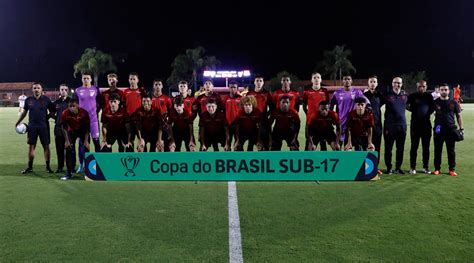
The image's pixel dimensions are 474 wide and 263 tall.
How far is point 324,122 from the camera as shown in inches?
295

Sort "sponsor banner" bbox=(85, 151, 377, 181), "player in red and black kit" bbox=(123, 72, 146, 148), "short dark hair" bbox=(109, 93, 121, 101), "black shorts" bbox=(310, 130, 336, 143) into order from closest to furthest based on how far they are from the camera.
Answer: "sponsor banner" bbox=(85, 151, 377, 181) < "black shorts" bbox=(310, 130, 336, 143) < "short dark hair" bbox=(109, 93, 121, 101) < "player in red and black kit" bbox=(123, 72, 146, 148)

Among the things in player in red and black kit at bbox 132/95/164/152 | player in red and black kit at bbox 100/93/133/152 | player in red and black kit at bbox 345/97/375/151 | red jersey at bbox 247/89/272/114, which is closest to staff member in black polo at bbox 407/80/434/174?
player in red and black kit at bbox 345/97/375/151

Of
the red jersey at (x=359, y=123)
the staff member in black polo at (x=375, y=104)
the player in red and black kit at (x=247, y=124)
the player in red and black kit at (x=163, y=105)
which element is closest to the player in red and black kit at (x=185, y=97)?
the player in red and black kit at (x=163, y=105)

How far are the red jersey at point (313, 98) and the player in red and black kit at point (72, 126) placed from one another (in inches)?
160

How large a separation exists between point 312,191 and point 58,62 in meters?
99.6

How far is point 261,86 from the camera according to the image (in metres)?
7.99

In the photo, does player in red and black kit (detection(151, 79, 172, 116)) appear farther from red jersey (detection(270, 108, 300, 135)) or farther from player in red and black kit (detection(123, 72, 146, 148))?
red jersey (detection(270, 108, 300, 135))

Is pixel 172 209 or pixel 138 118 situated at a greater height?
pixel 138 118

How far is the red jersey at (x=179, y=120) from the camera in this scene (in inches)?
314

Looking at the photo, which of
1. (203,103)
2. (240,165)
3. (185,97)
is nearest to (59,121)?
(185,97)

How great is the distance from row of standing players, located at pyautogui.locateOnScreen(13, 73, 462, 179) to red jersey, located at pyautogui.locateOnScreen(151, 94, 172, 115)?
19 millimetres

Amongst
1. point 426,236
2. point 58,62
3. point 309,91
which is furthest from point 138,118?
point 58,62

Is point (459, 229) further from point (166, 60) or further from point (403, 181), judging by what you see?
point (166, 60)

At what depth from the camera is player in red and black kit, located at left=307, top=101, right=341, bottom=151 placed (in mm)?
7460
